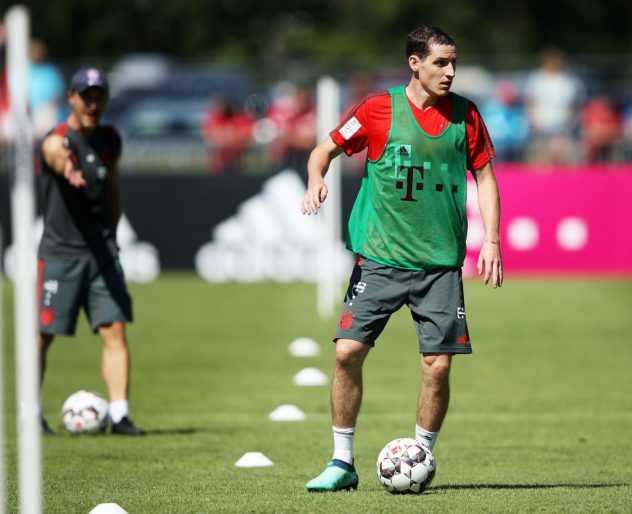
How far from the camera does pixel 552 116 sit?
79.0ft

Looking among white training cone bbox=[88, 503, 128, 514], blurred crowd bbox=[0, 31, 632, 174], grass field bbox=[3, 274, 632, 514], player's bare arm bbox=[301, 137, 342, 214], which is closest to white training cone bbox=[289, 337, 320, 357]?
grass field bbox=[3, 274, 632, 514]

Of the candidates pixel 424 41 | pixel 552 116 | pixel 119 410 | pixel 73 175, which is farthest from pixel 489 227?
pixel 552 116

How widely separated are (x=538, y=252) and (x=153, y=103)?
11.6 meters

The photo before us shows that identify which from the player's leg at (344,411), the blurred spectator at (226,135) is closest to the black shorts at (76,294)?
the player's leg at (344,411)

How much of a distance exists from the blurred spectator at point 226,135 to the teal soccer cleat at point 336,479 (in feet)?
56.1

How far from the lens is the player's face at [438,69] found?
7.29m

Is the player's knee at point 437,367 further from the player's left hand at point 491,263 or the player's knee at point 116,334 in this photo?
the player's knee at point 116,334

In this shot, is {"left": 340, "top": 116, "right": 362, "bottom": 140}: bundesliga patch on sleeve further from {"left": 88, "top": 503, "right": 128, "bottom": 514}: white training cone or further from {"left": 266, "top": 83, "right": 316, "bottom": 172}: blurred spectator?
{"left": 266, "top": 83, "right": 316, "bottom": 172}: blurred spectator

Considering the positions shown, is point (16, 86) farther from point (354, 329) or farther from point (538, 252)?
point (538, 252)

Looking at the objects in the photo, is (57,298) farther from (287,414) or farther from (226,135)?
(226,135)

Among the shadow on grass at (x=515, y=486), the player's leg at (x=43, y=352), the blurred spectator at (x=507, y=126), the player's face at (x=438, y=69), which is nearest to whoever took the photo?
the player's face at (x=438, y=69)

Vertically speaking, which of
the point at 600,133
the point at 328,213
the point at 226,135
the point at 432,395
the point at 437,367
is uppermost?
the point at 226,135

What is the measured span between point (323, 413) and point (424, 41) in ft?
13.2

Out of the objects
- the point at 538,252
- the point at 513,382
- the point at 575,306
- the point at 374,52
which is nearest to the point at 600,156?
the point at 538,252
